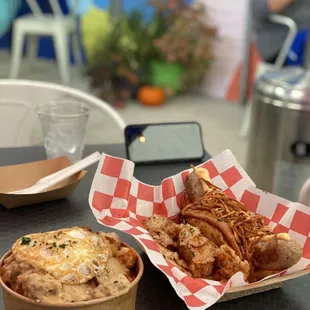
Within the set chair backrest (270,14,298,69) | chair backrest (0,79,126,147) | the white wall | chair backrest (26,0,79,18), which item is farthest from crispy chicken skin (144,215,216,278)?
chair backrest (26,0,79,18)

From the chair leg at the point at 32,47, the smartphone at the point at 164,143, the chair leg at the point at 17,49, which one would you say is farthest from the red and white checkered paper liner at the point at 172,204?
the chair leg at the point at 32,47

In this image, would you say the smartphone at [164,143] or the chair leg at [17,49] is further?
the chair leg at [17,49]

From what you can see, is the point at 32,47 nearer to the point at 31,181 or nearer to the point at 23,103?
the point at 23,103

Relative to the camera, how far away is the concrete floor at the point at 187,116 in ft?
11.3

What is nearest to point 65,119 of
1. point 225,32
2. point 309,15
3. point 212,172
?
point 212,172

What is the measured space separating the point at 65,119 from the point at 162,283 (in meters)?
0.53

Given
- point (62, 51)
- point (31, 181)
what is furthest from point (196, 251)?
point (62, 51)

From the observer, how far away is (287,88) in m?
2.29

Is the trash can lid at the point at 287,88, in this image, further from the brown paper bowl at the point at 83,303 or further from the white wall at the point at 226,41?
the white wall at the point at 226,41

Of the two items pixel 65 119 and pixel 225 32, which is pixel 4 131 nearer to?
pixel 65 119

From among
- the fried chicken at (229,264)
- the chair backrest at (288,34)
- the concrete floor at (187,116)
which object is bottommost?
the concrete floor at (187,116)

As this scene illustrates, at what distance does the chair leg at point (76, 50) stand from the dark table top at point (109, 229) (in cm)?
378

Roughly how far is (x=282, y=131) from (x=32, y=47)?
3336 millimetres

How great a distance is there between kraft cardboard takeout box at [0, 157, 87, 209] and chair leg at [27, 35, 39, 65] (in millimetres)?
4273
